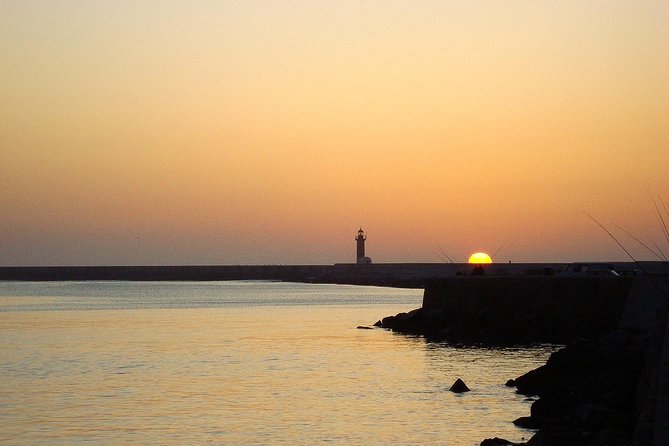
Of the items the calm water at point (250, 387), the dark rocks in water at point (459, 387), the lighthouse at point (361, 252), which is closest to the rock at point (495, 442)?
the calm water at point (250, 387)

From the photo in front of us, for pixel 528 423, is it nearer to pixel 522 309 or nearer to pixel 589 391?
pixel 589 391

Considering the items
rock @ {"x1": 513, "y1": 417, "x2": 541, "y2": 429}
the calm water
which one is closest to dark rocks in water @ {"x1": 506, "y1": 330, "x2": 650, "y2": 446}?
rock @ {"x1": 513, "y1": 417, "x2": 541, "y2": 429}

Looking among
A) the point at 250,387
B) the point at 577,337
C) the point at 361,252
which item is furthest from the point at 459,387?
the point at 361,252

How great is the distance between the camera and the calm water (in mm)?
22781

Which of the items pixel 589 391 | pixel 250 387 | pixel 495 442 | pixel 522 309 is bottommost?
pixel 250 387

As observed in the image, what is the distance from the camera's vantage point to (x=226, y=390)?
30.0 meters

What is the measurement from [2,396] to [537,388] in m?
13.8

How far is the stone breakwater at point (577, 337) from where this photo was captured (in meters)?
17.3

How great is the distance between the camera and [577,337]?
37625mm

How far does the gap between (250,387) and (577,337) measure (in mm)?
12780

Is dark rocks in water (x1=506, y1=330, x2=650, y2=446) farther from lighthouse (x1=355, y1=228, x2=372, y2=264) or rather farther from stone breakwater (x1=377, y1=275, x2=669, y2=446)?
lighthouse (x1=355, y1=228, x2=372, y2=264)

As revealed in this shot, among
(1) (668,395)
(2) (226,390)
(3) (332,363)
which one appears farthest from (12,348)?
(1) (668,395)

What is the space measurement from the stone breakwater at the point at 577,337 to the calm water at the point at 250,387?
1.40 metres

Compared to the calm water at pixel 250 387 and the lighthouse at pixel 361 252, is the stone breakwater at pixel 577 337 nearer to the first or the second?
the calm water at pixel 250 387
